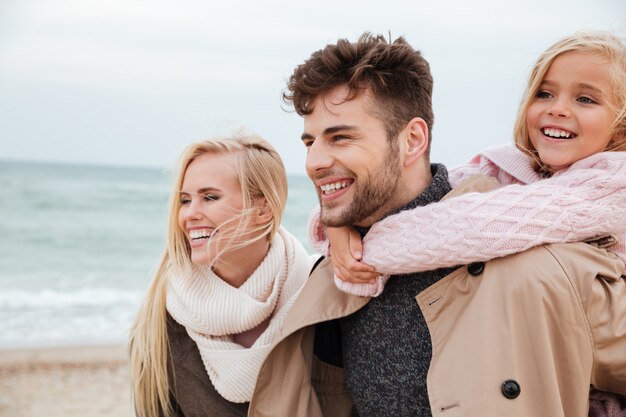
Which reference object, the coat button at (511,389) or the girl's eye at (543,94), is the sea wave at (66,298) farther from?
the coat button at (511,389)

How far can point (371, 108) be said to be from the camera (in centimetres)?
284

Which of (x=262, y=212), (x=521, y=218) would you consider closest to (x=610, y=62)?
(x=521, y=218)

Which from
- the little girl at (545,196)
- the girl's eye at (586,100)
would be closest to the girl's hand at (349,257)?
the little girl at (545,196)

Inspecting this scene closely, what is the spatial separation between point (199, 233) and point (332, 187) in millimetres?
875

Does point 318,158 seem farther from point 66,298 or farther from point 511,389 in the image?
point 66,298

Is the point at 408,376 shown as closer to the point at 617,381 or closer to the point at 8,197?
the point at 617,381

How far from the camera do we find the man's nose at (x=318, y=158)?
2820 millimetres

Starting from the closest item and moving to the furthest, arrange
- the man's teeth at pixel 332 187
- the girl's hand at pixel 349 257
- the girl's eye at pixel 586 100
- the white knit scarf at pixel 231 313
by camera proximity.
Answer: the girl's eye at pixel 586 100 < the girl's hand at pixel 349 257 < the man's teeth at pixel 332 187 < the white knit scarf at pixel 231 313

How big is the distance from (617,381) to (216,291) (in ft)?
6.00

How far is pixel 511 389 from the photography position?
228 cm

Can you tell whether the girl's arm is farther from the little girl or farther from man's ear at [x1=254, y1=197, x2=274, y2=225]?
man's ear at [x1=254, y1=197, x2=274, y2=225]

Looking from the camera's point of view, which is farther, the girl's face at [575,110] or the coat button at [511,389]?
the girl's face at [575,110]

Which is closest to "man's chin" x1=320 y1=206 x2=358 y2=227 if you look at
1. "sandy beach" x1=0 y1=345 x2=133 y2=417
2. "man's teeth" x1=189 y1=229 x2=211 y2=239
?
"man's teeth" x1=189 y1=229 x2=211 y2=239

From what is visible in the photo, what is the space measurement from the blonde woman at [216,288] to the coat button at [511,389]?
1326 millimetres
